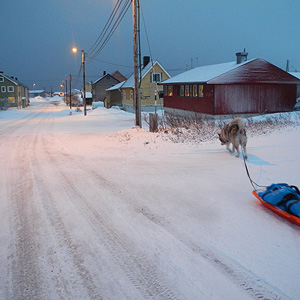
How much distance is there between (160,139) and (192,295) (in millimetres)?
10054

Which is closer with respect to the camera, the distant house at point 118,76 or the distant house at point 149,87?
the distant house at point 149,87

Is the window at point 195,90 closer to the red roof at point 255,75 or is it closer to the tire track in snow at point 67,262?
the red roof at point 255,75

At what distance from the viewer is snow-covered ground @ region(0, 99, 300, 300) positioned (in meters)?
3.30

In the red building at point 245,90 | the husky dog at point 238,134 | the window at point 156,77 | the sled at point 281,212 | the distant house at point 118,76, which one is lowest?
the sled at point 281,212

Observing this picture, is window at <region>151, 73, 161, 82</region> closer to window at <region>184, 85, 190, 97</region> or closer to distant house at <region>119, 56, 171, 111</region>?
distant house at <region>119, 56, 171, 111</region>

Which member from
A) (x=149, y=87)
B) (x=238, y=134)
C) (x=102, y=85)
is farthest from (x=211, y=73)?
(x=102, y=85)

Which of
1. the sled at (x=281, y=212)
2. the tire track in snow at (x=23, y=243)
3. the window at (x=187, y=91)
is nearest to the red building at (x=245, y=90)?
the window at (x=187, y=91)

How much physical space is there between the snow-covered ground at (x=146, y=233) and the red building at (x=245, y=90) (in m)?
15.1

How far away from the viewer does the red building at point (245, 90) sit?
→ 23250 mm

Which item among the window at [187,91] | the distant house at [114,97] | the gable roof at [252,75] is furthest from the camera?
the distant house at [114,97]

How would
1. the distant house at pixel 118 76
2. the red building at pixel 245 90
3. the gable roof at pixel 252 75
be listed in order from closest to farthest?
the gable roof at pixel 252 75 → the red building at pixel 245 90 → the distant house at pixel 118 76

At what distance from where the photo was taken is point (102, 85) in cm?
6994

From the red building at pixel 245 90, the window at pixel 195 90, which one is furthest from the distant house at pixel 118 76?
the window at pixel 195 90

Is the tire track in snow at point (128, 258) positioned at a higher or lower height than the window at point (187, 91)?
lower
